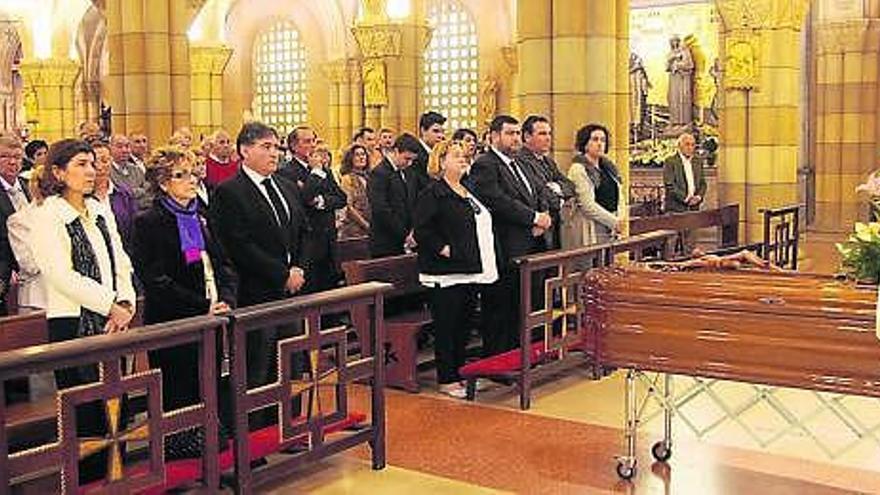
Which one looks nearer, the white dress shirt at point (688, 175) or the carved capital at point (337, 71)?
the white dress shirt at point (688, 175)

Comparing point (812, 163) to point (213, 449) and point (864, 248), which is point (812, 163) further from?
point (213, 449)

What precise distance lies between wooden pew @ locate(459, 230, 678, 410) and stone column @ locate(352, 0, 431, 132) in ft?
30.7

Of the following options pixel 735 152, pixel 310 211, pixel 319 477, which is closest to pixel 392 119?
pixel 735 152

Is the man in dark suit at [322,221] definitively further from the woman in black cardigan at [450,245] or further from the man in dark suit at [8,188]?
the man in dark suit at [8,188]

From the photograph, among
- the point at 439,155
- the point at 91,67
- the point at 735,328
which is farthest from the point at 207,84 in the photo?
the point at 735,328

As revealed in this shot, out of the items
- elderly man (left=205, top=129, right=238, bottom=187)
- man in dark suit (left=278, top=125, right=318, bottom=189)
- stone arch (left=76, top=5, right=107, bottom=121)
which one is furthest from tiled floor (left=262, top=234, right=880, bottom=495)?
stone arch (left=76, top=5, right=107, bottom=121)

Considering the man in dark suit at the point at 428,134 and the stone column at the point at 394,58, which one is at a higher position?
the stone column at the point at 394,58

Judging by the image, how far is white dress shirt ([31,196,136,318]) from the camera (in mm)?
4855

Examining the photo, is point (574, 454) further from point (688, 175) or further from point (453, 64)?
point (453, 64)

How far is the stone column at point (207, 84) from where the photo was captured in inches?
853

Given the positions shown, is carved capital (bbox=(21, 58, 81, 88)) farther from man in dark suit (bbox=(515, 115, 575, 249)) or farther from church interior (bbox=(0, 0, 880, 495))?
man in dark suit (bbox=(515, 115, 575, 249))

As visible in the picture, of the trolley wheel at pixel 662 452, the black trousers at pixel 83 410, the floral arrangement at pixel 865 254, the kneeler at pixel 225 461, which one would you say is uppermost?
the floral arrangement at pixel 865 254

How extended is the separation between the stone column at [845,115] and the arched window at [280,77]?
1040cm

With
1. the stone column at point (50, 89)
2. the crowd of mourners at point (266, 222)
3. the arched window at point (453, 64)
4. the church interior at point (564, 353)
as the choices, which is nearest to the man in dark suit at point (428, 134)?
the crowd of mourners at point (266, 222)
